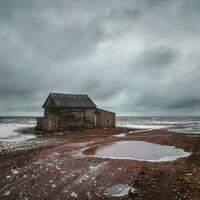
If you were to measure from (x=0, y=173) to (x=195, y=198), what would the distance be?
26.6 ft

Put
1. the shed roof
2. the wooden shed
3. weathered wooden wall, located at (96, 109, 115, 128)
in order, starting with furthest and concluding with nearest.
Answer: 1. weathered wooden wall, located at (96, 109, 115, 128)
2. the shed roof
3. the wooden shed

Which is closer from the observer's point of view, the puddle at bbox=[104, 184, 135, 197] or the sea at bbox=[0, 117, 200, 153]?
the puddle at bbox=[104, 184, 135, 197]

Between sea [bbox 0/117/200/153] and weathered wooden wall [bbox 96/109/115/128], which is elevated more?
weathered wooden wall [bbox 96/109/115/128]

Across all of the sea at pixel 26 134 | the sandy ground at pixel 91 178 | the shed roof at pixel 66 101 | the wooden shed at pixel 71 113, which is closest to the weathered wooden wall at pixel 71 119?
the wooden shed at pixel 71 113

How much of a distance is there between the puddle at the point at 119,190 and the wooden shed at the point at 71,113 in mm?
29514

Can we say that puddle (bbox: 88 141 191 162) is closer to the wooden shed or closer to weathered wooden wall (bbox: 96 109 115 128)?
the wooden shed

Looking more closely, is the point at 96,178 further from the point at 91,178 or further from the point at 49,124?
the point at 49,124

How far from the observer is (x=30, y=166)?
13.4m

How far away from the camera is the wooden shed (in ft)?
133

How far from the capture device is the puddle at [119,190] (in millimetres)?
9109

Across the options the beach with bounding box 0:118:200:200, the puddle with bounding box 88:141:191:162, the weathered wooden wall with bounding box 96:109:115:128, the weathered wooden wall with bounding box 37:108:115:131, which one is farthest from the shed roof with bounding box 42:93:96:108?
the beach with bounding box 0:118:200:200

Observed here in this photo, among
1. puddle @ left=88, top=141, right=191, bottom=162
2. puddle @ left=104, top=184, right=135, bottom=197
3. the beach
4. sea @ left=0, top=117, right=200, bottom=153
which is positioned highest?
sea @ left=0, top=117, right=200, bottom=153

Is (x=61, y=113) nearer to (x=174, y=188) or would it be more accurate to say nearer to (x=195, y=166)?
(x=195, y=166)

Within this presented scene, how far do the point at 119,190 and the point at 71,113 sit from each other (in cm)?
3260
